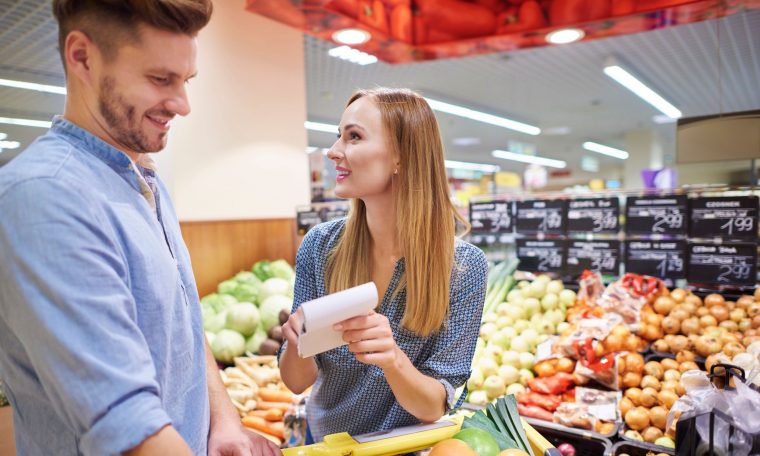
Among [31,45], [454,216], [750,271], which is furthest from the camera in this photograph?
[31,45]

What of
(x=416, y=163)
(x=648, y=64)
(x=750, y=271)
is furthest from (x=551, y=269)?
(x=648, y=64)

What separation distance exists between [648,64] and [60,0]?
926 cm

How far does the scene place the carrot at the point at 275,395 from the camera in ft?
8.57

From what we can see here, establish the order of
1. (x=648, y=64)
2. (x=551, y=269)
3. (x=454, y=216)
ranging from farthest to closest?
(x=648, y=64) < (x=551, y=269) < (x=454, y=216)

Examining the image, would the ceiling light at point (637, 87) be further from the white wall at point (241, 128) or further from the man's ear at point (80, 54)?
the man's ear at point (80, 54)

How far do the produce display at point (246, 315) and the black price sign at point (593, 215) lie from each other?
2115 mm

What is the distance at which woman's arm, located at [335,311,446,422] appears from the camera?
3.33 ft

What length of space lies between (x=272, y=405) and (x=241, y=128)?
2657 mm

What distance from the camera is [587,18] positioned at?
12.5 feet

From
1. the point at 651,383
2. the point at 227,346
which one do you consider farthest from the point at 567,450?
the point at 227,346

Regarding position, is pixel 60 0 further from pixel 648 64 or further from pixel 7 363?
pixel 648 64

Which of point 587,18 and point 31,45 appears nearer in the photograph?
point 587,18

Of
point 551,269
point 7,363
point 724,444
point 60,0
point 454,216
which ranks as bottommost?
point 724,444

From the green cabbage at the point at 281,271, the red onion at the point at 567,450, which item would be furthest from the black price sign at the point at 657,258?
the green cabbage at the point at 281,271
